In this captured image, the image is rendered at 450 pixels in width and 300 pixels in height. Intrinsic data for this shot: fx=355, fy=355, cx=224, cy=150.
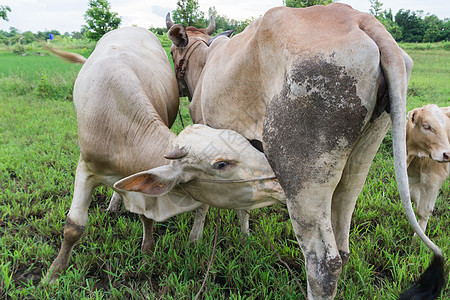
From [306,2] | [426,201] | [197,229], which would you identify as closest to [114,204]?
[197,229]

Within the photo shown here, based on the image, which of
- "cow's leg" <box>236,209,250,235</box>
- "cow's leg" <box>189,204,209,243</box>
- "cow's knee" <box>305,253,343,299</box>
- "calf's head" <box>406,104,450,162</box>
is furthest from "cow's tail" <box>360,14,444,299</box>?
"cow's leg" <box>189,204,209,243</box>

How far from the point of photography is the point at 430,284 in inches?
77.7

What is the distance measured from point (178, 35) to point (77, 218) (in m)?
2.06

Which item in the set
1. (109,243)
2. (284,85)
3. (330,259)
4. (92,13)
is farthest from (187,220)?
(92,13)

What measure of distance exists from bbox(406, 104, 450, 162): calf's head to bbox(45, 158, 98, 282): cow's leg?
2.68 meters

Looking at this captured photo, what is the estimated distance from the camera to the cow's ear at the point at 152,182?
196 centimetres

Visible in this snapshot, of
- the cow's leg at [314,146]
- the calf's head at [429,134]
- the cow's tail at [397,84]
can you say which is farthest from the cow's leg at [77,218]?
the calf's head at [429,134]

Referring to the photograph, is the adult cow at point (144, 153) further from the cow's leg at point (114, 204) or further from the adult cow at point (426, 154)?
the adult cow at point (426, 154)

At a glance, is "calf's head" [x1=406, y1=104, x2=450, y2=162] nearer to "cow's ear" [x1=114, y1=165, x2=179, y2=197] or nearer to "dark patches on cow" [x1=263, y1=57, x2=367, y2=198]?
"dark patches on cow" [x1=263, y1=57, x2=367, y2=198]

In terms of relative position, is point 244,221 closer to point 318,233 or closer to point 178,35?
point 318,233

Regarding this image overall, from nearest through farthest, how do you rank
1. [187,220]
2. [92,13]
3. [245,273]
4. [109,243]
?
[245,273]
[109,243]
[187,220]
[92,13]

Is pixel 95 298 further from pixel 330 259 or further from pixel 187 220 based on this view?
pixel 330 259

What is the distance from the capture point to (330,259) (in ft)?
5.99

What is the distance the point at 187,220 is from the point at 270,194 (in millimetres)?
1499
